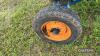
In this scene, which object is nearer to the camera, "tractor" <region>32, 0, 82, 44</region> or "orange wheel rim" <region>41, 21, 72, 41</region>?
"tractor" <region>32, 0, 82, 44</region>

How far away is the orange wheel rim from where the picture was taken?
299 centimetres


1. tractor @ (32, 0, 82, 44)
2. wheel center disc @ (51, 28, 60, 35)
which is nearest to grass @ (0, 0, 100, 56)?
tractor @ (32, 0, 82, 44)

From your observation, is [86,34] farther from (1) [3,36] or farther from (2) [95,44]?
(1) [3,36]

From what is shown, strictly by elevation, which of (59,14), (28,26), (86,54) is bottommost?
(86,54)

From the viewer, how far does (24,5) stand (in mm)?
3865

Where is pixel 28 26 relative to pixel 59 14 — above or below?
below

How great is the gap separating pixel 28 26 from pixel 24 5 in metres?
0.39

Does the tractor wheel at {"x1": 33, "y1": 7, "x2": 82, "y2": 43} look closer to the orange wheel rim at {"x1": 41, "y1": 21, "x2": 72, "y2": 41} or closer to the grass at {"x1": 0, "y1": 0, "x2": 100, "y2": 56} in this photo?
the orange wheel rim at {"x1": 41, "y1": 21, "x2": 72, "y2": 41}

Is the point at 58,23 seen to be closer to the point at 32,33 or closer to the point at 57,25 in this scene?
the point at 57,25

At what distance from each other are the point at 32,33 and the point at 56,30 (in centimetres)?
59

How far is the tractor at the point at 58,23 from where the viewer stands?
2859 millimetres

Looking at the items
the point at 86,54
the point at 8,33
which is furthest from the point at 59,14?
the point at 8,33

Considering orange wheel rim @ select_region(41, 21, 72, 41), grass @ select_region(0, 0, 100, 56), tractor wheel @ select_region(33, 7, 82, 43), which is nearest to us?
tractor wheel @ select_region(33, 7, 82, 43)

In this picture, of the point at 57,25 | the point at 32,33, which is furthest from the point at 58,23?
the point at 32,33
